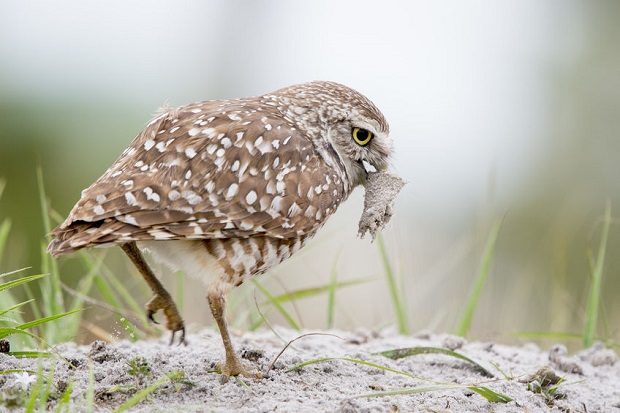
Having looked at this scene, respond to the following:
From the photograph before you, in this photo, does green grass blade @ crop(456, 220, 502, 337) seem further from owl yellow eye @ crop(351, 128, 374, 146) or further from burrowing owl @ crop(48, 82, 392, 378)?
burrowing owl @ crop(48, 82, 392, 378)

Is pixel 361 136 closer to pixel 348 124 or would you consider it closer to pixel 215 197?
pixel 348 124

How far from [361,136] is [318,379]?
1466 mm

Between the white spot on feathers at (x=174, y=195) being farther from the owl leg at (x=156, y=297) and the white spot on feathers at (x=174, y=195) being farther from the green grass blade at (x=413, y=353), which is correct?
the green grass blade at (x=413, y=353)

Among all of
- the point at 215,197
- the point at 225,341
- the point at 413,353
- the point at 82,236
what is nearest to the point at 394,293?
the point at 413,353

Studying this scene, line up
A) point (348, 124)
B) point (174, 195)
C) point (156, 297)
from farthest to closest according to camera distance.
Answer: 1. point (348, 124)
2. point (156, 297)
3. point (174, 195)

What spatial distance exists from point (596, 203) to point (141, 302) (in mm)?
8602

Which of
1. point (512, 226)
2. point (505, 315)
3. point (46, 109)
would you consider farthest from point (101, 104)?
point (505, 315)

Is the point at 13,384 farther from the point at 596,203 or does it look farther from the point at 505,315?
the point at 596,203

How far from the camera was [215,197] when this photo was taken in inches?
149

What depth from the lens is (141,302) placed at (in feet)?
18.8

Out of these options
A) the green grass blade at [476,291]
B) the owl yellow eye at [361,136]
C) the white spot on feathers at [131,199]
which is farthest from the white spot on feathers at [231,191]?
the green grass blade at [476,291]

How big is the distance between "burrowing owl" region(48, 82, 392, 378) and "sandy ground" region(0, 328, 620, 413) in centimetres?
23

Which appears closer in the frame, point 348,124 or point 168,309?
point 168,309

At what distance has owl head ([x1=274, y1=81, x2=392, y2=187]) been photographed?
4.57 meters
